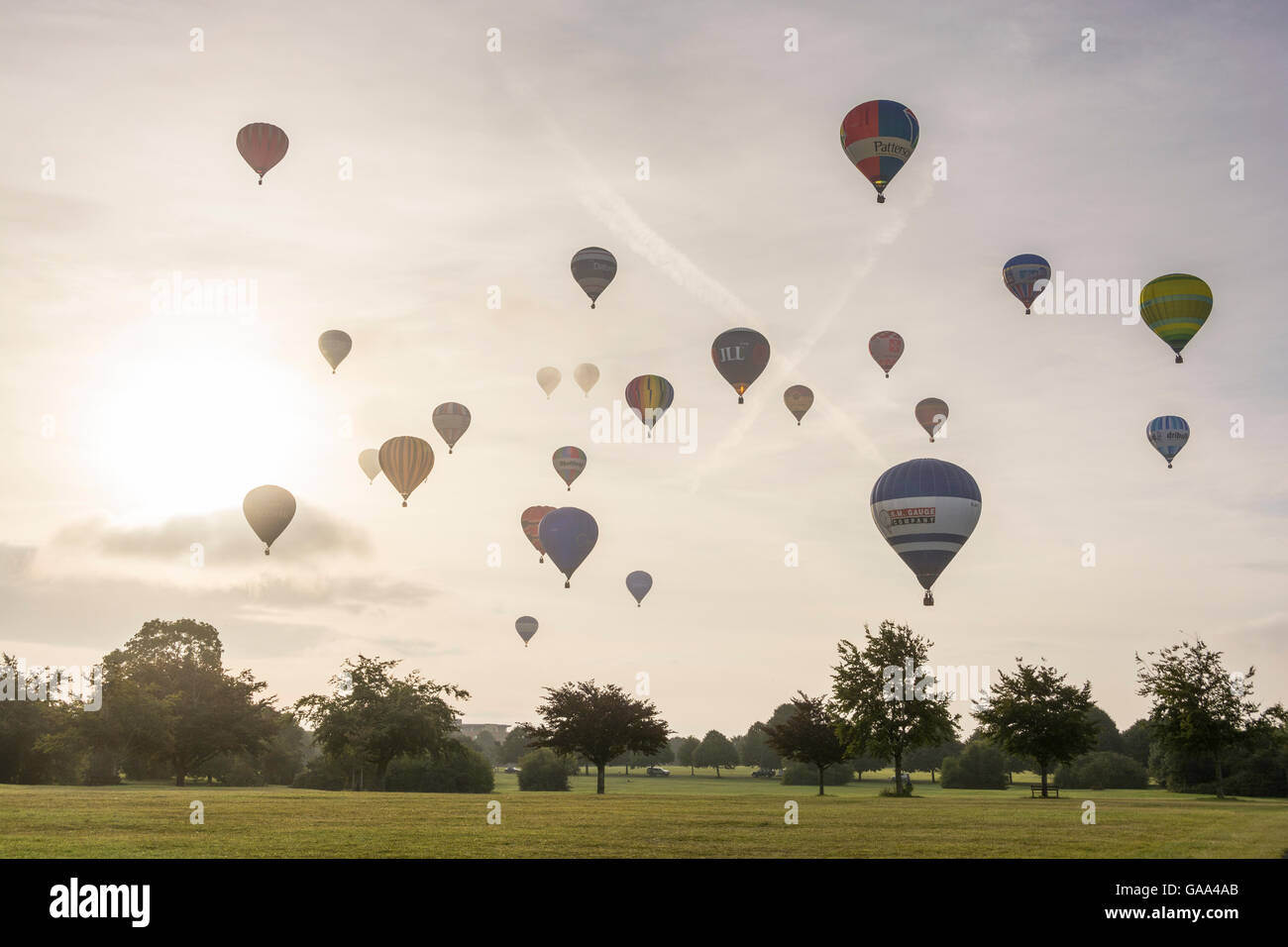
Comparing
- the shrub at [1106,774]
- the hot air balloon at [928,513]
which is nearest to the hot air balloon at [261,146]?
the hot air balloon at [928,513]

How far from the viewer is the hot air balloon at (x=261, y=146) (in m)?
52.4

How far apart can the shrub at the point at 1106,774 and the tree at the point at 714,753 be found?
8193 centimetres

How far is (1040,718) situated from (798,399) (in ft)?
75.1

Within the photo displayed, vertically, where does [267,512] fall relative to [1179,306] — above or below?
below

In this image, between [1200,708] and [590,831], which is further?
[1200,708]

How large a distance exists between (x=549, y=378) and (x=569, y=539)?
1466cm

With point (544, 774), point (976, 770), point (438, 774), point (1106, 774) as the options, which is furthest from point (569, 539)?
point (1106, 774)

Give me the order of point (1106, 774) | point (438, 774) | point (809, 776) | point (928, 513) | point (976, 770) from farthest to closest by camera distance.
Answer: point (809, 776), point (1106, 774), point (976, 770), point (438, 774), point (928, 513)

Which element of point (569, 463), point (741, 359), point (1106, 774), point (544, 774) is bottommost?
point (1106, 774)

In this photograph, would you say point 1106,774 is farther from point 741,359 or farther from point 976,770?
point 741,359

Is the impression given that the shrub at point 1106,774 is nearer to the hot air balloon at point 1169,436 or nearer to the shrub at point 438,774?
the hot air balloon at point 1169,436

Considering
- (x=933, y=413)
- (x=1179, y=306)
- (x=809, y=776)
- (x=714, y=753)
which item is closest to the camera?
(x=1179, y=306)

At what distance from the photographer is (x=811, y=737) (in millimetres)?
69750
